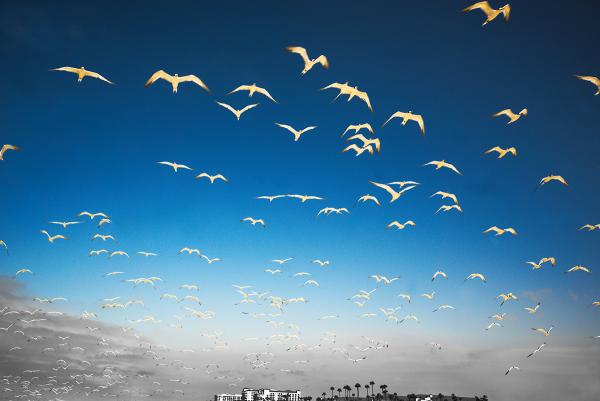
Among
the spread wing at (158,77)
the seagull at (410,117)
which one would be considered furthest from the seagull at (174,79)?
the seagull at (410,117)

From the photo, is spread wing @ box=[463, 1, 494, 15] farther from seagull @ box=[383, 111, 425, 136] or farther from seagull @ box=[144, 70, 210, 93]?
seagull @ box=[144, 70, 210, 93]

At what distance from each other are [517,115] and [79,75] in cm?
3390

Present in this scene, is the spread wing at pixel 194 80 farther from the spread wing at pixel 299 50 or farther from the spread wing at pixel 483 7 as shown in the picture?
the spread wing at pixel 483 7

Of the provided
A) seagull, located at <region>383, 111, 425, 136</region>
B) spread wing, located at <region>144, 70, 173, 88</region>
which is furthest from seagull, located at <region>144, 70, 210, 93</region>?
seagull, located at <region>383, 111, 425, 136</region>

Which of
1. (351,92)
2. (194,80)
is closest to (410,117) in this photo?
(351,92)

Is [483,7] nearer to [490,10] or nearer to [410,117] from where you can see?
[490,10]

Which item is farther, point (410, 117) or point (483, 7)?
point (410, 117)

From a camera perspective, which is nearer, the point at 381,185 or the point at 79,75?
the point at 79,75

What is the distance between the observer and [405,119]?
110 feet

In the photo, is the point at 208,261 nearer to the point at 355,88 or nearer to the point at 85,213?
the point at 85,213

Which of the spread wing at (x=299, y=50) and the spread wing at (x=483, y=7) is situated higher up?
the spread wing at (x=483, y=7)

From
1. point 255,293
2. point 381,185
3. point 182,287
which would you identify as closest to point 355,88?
point 381,185

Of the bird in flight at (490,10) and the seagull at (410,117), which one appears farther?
the seagull at (410,117)

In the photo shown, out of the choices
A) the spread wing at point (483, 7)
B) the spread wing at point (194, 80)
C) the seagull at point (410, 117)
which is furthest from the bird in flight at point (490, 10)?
the spread wing at point (194, 80)
